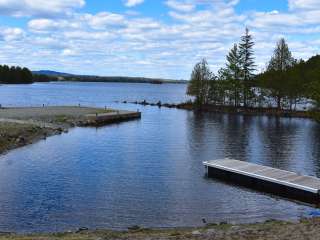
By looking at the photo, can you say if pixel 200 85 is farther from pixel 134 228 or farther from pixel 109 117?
pixel 134 228

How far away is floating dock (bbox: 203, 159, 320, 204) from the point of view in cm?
3600

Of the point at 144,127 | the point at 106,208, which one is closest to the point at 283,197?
the point at 106,208

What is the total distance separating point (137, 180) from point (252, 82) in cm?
9184

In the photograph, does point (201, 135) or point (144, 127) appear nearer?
point (201, 135)

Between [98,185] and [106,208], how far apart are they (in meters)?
6.85

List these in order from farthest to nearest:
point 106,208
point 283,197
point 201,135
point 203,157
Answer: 1. point 201,135
2. point 203,157
3. point 283,197
4. point 106,208

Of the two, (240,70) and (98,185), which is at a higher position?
(240,70)

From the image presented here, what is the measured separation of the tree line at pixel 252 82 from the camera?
384 feet

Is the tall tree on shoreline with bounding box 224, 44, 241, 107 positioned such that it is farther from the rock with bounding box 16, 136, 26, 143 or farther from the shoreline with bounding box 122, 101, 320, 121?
the rock with bounding box 16, 136, 26, 143

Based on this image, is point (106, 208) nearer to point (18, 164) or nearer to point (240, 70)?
point (18, 164)

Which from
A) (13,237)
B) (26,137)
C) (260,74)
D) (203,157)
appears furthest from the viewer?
(260,74)

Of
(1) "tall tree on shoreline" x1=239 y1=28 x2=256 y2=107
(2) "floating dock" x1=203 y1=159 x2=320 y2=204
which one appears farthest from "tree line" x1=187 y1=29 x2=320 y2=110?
(2) "floating dock" x1=203 y1=159 x2=320 y2=204

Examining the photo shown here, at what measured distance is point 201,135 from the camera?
73625mm

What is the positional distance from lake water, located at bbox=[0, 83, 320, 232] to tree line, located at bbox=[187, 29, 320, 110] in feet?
141
